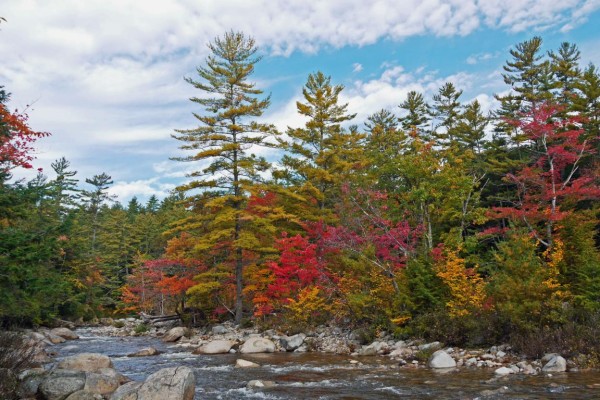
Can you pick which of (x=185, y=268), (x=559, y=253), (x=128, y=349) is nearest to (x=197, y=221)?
(x=185, y=268)

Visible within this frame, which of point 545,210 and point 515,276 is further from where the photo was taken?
point 545,210

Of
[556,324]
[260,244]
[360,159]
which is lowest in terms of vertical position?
[556,324]

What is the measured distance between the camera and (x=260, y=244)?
82.5ft

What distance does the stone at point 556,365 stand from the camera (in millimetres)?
11492

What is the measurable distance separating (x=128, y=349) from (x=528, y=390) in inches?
696

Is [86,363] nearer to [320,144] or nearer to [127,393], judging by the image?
[127,393]

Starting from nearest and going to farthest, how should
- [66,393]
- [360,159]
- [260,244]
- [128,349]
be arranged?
[66,393] → [128,349] → [260,244] → [360,159]

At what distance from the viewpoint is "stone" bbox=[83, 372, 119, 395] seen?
10289 mm

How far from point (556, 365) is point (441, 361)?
3006 mm

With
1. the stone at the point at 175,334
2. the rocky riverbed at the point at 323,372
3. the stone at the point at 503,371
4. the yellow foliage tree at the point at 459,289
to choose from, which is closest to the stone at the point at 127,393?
the rocky riverbed at the point at 323,372

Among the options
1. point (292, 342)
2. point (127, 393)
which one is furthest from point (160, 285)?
point (127, 393)

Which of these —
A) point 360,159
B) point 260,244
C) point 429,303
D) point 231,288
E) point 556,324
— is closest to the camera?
point 556,324

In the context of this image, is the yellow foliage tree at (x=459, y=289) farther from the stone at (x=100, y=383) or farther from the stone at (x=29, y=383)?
the stone at (x=29, y=383)

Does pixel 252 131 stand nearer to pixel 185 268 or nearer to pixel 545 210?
pixel 185 268
